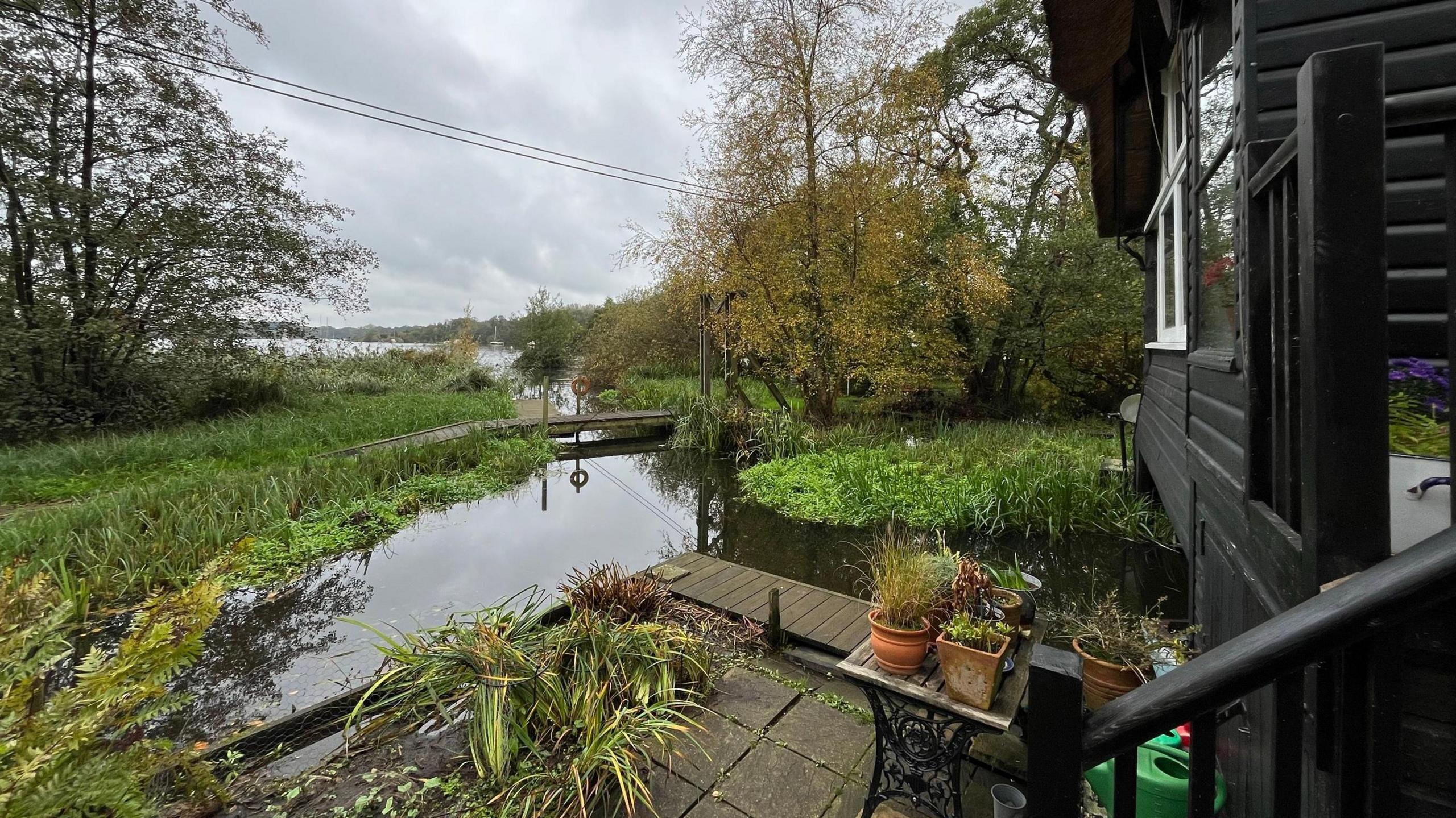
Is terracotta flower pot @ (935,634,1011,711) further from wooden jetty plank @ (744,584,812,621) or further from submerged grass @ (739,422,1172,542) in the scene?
submerged grass @ (739,422,1172,542)

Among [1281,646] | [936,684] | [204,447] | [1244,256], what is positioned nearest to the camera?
[1281,646]

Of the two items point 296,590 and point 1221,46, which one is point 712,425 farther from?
point 1221,46

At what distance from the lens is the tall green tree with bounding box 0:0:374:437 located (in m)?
6.09

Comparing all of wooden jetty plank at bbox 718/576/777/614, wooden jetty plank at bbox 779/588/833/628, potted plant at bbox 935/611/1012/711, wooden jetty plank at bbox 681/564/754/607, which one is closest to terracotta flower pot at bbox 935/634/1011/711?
potted plant at bbox 935/611/1012/711

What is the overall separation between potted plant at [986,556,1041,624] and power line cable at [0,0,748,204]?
21.5 feet

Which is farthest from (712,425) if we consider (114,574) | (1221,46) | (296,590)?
(1221,46)

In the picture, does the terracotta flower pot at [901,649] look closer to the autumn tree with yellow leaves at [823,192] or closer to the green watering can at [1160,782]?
the green watering can at [1160,782]

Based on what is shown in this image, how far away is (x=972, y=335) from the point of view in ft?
30.2

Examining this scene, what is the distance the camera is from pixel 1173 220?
364cm

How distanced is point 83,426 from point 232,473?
11.4ft

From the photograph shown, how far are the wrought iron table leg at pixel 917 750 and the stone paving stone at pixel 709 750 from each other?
1.67 ft

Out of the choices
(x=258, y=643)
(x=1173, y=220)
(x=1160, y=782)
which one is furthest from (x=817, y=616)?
(x=1173, y=220)

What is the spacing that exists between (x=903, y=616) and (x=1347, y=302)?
139cm

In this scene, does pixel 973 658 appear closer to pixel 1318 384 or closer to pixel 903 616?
pixel 903 616
